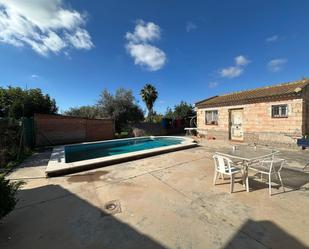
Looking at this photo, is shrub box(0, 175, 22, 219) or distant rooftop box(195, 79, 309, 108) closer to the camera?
shrub box(0, 175, 22, 219)

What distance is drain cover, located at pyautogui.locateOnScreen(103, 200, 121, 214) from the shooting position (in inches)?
121

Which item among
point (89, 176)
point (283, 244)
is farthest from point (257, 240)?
point (89, 176)

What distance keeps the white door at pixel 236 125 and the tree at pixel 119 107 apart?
10107mm

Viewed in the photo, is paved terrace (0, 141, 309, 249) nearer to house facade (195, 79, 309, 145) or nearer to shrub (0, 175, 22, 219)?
shrub (0, 175, 22, 219)

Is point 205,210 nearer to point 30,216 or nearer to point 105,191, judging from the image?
point 105,191

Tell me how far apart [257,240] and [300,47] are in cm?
1442

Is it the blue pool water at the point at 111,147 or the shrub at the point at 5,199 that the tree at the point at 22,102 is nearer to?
the blue pool water at the point at 111,147

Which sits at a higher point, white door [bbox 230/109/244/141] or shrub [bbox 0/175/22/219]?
white door [bbox 230/109/244/141]

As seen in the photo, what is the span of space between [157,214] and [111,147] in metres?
10.3

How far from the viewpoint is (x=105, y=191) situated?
3.96 meters

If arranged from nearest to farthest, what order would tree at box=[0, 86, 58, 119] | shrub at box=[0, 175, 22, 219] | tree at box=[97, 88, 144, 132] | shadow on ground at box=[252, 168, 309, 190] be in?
shrub at box=[0, 175, 22, 219] < shadow on ground at box=[252, 168, 309, 190] < tree at box=[0, 86, 58, 119] < tree at box=[97, 88, 144, 132]

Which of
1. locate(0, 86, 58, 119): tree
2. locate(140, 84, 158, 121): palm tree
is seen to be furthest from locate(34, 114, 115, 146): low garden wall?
locate(140, 84, 158, 121): palm tree

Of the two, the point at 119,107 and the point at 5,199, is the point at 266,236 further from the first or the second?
Result: the point at 119,107

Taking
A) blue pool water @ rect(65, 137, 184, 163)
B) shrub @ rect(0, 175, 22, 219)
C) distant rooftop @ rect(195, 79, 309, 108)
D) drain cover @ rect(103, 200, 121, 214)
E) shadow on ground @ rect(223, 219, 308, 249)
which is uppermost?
distant rooftop @ rect(195, 79, 309, 108)
